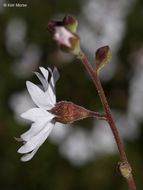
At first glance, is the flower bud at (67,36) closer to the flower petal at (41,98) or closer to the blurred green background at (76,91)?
the flower petal at (41,98)

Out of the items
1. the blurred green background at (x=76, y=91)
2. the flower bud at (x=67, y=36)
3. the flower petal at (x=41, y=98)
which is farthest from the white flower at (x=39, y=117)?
the blurred green background at (x=76, y=91)

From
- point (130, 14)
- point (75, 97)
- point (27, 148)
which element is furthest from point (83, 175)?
point (27, 148)

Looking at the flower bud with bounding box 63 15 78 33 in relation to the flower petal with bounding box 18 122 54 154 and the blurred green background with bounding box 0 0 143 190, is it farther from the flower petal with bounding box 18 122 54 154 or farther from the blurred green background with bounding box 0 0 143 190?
the blurred green background with bounding box 0 0 143 190

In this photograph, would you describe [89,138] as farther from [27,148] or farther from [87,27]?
[27,148]

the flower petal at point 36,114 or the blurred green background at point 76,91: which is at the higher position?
the flower petal at point 36,114

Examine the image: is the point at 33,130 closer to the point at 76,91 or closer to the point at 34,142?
the point at 34,142

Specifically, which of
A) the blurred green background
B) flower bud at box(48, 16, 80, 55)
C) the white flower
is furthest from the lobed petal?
the blurred green background
